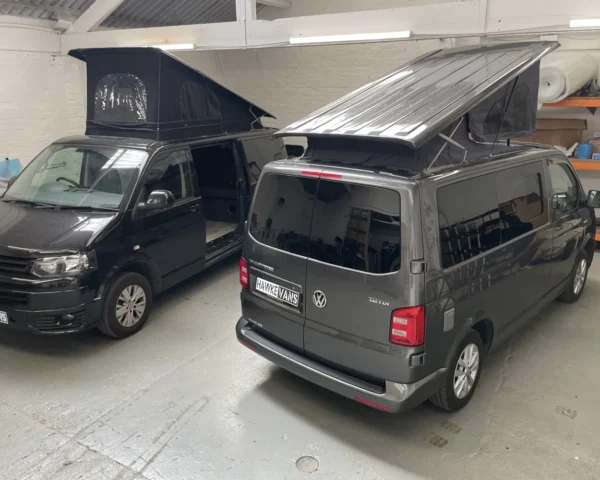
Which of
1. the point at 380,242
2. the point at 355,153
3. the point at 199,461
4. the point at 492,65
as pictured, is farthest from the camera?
the point at 492,65

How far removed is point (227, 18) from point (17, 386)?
845 centimetres

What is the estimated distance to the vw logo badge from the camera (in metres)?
2.88

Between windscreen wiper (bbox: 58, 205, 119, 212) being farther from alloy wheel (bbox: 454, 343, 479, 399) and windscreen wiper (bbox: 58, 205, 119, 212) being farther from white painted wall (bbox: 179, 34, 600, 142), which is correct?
white painted wall (bbox: 179, 34, 600, 142)

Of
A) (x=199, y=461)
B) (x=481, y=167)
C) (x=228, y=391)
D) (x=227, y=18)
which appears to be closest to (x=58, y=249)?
(x=228, y=391)

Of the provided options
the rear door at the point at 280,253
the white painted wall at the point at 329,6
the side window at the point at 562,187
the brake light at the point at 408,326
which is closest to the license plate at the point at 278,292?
the rear door at the point at 280,253

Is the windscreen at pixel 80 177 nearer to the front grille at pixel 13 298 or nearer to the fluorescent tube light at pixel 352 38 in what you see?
the front grille at pixel 13 298

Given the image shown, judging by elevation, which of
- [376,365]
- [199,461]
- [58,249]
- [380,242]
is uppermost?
[380,242]

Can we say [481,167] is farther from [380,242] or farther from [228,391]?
[228,391]

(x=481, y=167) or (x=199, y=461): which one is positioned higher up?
(x=481, y=167)

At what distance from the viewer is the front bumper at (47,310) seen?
3600 mm

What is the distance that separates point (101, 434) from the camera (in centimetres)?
304

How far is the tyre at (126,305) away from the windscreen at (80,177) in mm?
656

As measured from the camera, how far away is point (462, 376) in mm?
3123

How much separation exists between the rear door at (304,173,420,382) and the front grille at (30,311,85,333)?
189 cm
